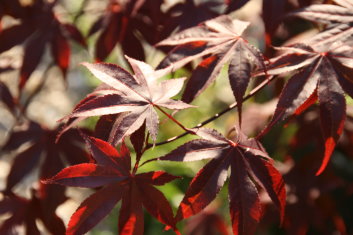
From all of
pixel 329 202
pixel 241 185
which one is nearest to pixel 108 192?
pixel 241 185

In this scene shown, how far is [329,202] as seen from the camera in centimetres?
142

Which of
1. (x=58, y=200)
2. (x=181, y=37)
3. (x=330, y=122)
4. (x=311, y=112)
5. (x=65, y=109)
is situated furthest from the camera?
(x=65, y=109)

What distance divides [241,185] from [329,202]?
2.42ft

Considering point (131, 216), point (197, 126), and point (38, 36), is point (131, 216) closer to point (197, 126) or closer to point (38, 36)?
point (197, 126)

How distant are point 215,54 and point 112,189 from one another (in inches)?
12.4

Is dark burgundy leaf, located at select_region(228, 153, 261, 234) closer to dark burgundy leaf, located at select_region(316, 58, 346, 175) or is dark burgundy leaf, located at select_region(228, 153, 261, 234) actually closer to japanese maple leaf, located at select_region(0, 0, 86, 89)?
dark burgundy leaf, located at select_region(316, 58, 346, 175)

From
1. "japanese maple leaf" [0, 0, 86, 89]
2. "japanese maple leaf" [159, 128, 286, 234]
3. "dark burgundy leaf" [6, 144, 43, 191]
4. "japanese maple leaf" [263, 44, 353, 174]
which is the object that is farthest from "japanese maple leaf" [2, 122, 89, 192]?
"japanese maple leaf" [263, 44, 353, 174]

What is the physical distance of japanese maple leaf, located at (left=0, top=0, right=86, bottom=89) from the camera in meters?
1.21

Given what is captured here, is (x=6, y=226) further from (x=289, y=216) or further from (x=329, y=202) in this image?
(x=329, y=202)

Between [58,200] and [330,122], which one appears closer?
[330,122]

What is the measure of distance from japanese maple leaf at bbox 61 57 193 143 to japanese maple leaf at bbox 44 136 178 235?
5cm

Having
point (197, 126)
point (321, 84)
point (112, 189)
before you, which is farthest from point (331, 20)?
point (112, 189)

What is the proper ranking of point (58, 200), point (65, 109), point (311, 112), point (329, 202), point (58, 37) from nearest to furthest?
1. point (58, 200)
2. point (58, 37)
3. point (329, 202)
4. point (311, 112)
5. point (65, 109)

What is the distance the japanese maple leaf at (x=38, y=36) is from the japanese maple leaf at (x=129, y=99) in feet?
1.29
